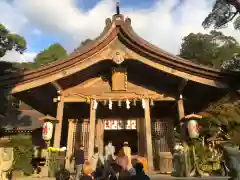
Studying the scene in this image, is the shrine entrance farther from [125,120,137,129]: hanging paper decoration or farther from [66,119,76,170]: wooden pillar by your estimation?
[66,119,76,170]: wooden pillar

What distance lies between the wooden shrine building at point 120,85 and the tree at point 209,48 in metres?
35.8

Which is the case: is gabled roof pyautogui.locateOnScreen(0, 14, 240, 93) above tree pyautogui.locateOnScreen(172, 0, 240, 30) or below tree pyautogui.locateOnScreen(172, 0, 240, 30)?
below

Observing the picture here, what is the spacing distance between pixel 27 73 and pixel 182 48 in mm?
47965

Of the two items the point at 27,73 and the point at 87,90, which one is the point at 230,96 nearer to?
the point at 87,90

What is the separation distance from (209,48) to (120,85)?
42969 mm

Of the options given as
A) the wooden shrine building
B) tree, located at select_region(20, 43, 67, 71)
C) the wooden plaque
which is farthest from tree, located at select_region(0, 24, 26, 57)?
the wooden plaque

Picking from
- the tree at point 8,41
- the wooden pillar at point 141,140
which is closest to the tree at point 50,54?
the tree at point 8,41

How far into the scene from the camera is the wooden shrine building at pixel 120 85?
1142 cm

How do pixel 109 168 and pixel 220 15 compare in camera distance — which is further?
pixel 220 15

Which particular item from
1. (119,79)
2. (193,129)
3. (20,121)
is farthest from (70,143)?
(20,121)

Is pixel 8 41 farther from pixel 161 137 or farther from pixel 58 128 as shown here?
pixel 161 137

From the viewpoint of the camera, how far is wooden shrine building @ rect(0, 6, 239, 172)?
37.5 feet

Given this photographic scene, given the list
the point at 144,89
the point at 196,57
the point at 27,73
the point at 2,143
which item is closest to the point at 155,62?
the point at 144,89

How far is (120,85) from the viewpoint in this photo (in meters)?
12.3
